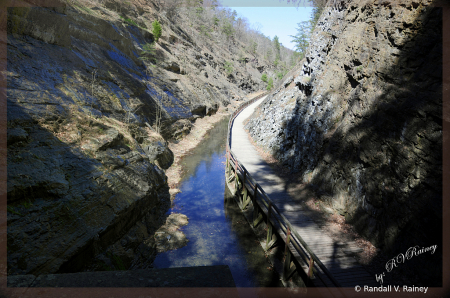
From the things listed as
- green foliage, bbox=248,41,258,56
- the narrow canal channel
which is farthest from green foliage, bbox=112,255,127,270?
green foliage, bbox=248,41,258,56

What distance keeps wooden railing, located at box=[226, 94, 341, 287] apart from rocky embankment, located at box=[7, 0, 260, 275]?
459 cm

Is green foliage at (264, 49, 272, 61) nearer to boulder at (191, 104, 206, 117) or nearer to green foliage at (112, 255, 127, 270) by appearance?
boulder at (191, 104, 206, 117)

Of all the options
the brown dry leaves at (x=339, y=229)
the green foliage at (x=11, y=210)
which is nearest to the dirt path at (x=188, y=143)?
the brown dry leaves at (x=339, y=229)

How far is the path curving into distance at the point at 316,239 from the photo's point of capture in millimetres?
6989

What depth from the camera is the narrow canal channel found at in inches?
370

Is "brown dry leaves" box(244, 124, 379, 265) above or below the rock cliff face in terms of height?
below

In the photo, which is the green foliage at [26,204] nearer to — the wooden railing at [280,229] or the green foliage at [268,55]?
the wooden railing at [280,229]

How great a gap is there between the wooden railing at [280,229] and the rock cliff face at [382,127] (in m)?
2.47

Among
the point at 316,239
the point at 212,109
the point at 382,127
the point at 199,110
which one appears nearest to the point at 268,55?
the point at 212,109

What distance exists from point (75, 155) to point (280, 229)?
8209mm

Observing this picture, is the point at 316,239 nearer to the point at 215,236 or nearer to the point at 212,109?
the point at 215,236

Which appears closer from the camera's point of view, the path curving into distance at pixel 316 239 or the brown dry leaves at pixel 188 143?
the path curving into distance at pixel 316 239

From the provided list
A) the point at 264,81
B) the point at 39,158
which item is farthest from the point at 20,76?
the point at 264,81

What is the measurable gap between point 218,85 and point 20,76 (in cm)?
4149
